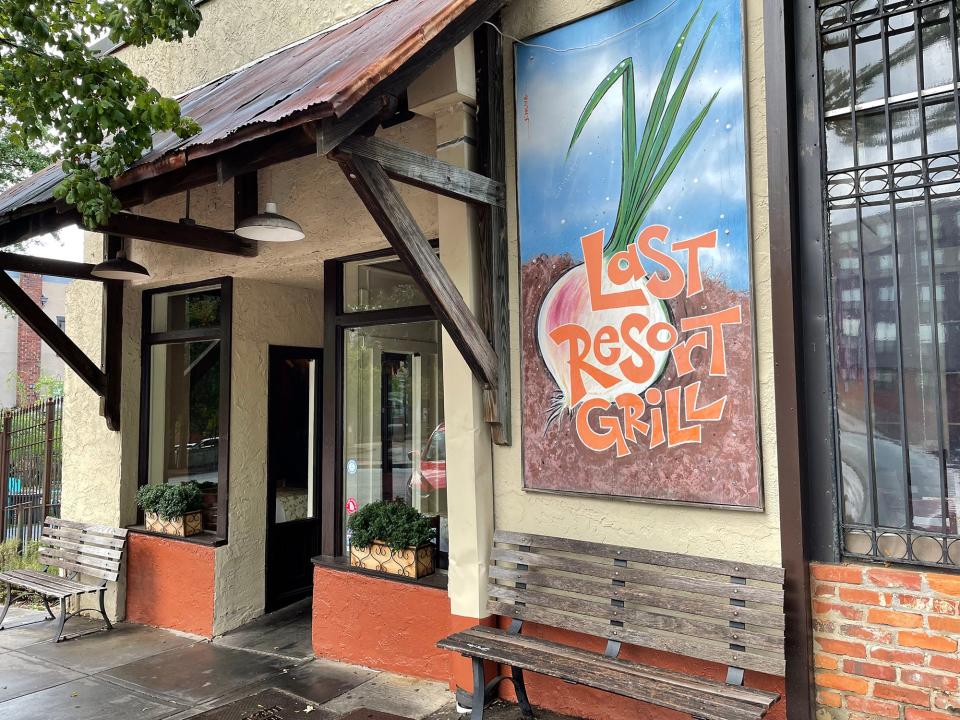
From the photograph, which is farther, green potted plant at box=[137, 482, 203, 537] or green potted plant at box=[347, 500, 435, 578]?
green potted plant at box=[137, 482, 203, 537]

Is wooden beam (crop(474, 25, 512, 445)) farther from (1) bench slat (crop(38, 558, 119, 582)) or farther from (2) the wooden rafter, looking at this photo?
(1) bench slat (crop(38, 558, 119, 582))

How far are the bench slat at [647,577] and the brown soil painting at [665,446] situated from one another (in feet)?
1.21

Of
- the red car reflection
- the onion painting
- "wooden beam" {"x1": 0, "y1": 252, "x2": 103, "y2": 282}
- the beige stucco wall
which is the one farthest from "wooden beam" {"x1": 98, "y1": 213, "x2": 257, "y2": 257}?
the onion painting

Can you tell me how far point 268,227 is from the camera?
4148 mm

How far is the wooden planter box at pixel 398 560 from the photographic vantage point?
14.7 feet

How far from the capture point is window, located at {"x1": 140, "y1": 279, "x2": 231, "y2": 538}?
19.6ft

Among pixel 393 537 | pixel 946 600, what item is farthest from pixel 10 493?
pixel 946 600

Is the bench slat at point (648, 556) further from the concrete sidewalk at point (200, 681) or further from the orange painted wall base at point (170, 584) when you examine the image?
the orange painted wall base at point (170, 584)

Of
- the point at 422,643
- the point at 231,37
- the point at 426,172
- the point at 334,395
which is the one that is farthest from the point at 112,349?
the point at 426,172

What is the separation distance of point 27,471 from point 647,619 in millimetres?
8170

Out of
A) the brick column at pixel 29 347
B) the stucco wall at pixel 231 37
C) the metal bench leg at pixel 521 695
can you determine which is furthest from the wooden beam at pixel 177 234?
the brick column at pixel 29 347

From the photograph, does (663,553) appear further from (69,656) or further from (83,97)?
(69,656)

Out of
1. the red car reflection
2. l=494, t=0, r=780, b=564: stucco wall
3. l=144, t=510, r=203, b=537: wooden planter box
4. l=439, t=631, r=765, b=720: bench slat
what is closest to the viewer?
l=439, t=631, r=765, b=720: bench slat

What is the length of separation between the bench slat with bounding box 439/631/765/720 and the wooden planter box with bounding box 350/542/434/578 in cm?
88
